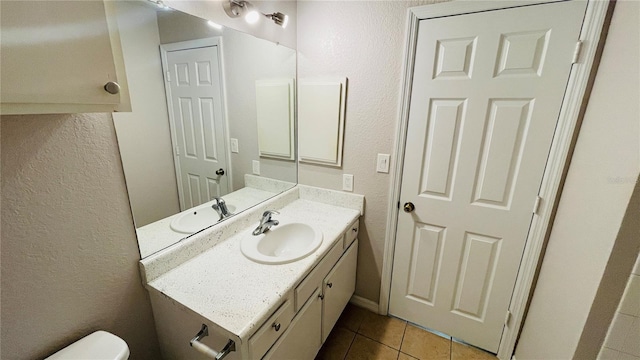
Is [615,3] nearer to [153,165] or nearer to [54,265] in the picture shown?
[153,165]

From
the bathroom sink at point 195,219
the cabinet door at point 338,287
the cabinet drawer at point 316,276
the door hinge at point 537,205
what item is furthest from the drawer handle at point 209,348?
the door hinge at point 537,205

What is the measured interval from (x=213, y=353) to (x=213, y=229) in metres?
0.56

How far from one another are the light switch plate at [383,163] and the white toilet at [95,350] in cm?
145

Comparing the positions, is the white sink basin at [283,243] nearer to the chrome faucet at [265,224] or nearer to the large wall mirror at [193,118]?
the chrome faucet at [265,224]

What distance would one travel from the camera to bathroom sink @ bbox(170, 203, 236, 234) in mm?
1154

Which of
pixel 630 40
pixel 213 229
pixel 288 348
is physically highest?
pixel 630 40

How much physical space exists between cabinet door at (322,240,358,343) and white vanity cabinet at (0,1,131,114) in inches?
48.1

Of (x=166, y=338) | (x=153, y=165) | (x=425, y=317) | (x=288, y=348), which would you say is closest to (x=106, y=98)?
(x=153, y=165)

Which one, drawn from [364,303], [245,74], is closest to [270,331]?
[364,303]

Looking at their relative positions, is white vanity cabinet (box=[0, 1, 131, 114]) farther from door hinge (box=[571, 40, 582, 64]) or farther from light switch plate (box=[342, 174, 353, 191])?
door hinge (box=[571, 40, 582, 64])

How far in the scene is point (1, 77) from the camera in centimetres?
48

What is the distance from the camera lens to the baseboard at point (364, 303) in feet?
6.30

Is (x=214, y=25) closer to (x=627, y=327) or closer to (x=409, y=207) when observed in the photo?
(x=409, y=207)

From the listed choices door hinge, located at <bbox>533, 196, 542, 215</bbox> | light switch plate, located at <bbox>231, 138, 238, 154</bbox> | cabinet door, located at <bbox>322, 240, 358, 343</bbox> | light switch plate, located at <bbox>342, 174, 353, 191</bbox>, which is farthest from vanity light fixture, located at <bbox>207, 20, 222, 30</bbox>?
door hinge, located at <bbox>533, 196, 542, 215</bbox>
